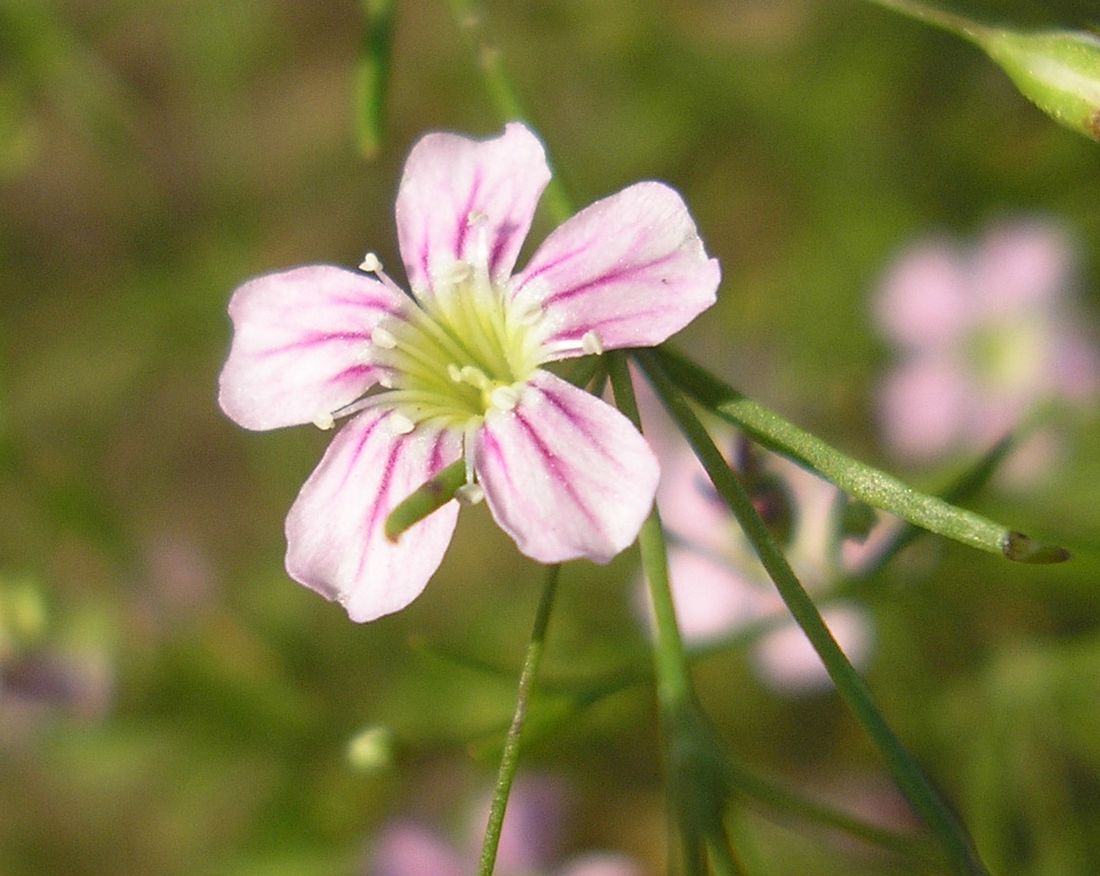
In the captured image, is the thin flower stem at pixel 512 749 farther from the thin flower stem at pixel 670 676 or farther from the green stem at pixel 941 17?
the green stem at pixel 941 17

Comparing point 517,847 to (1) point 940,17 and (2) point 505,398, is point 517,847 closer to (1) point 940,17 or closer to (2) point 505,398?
(2) point 505,398

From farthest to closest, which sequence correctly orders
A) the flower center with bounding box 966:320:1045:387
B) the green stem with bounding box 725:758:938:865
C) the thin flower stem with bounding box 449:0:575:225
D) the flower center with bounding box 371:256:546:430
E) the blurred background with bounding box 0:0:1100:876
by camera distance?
the flower center with bounding box 966:320:1045:387 < the blurred background with bounding box 0:0:1100:876 < the thin flower stem with bounding box 449:0:575:225 < the flower center with bounding box 371:256:546:430 < the green stem with bounding box 725:758:938:865

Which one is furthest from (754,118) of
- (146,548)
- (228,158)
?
(146,548)

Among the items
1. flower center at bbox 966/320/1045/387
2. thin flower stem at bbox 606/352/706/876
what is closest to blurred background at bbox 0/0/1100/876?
flower center at bbox 966/320/1045/387

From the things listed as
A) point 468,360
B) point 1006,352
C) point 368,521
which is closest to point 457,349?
point 468,360

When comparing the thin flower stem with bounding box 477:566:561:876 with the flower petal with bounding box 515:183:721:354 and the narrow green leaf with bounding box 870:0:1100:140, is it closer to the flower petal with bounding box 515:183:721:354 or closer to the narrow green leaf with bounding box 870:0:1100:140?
the flower petal with bounding box 515:183:721:354

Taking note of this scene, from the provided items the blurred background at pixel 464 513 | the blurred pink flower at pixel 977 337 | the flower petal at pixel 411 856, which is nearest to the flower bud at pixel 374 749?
the blurred background at pixel 464 513

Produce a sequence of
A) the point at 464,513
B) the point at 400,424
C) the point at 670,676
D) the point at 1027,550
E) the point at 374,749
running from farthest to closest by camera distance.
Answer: the point at 464,513 → the point at 374,749 → the point at 400,424 → the point at 670,676 → the point at 1027,550
